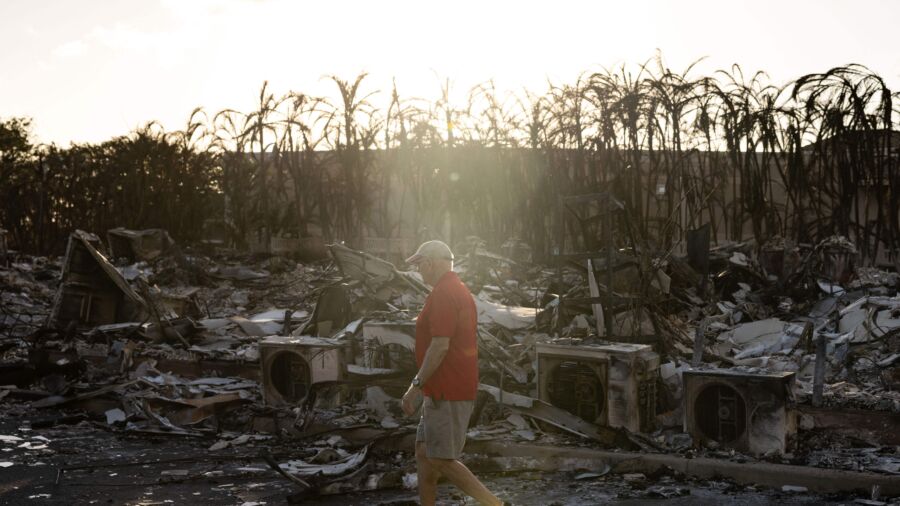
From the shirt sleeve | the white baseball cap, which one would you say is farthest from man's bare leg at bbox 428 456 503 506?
the white baseball cap

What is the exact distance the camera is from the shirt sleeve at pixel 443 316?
16.2 ft

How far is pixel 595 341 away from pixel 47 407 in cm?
577

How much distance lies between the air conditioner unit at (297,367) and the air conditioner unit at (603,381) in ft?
6.68

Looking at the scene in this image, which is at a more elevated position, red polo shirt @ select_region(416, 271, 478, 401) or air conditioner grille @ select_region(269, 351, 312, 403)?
red polo shirt @ select_region(416, 271, 478, 401)

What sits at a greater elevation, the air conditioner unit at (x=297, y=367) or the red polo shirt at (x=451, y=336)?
the red polo shirt at (x=451, y=336)

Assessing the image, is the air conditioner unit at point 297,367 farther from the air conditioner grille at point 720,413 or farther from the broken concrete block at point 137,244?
the broken concrete block at point 137,244

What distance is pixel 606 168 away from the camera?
1620 centimetres

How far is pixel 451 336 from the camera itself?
4980 millimetres

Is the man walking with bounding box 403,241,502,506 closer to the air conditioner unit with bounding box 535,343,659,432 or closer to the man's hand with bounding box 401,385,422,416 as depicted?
the man's hand with bounding box 401,385,422,416

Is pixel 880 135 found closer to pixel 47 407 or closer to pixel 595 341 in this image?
pixel 595 341

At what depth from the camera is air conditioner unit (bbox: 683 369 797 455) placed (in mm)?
6516

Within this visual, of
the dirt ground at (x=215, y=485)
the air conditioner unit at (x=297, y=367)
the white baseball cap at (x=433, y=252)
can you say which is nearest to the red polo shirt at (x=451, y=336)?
the white baseball cap at (x=433, y=252)

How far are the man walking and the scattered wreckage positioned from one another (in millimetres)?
1325

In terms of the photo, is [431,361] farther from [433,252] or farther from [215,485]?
[215,485]
